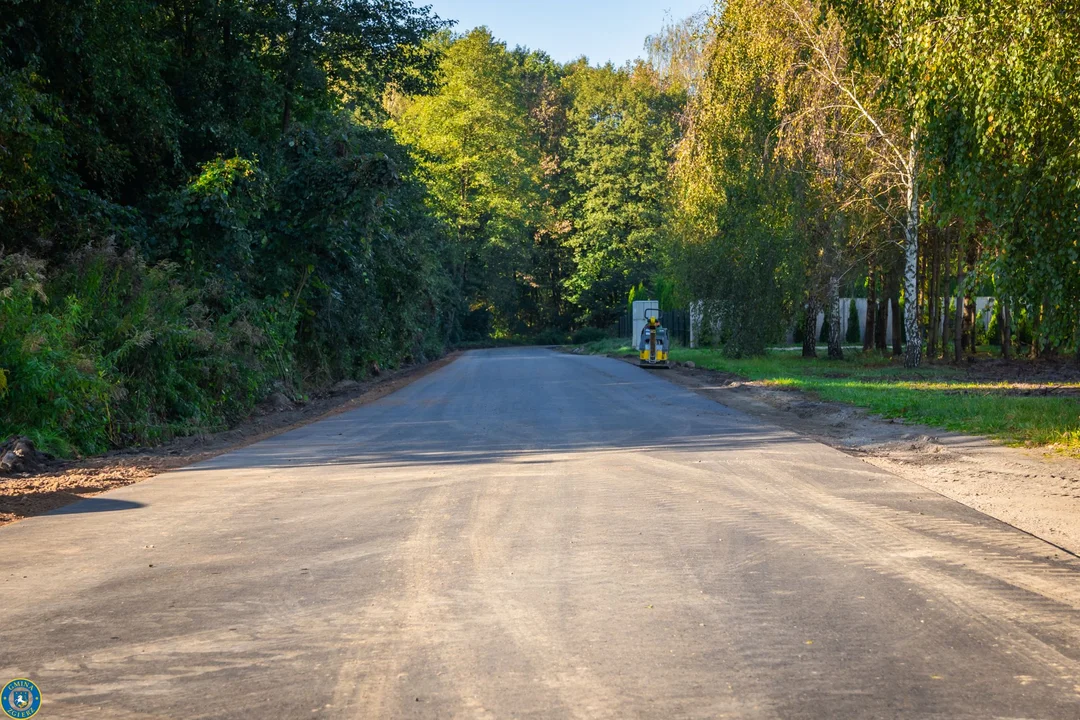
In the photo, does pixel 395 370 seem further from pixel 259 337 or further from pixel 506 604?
pixel 506 604

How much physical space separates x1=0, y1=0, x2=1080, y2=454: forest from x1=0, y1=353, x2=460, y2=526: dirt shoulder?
47 cm

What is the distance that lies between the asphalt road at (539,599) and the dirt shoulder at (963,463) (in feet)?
1.41

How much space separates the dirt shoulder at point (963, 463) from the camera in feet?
27.1

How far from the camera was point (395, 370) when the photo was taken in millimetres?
35906

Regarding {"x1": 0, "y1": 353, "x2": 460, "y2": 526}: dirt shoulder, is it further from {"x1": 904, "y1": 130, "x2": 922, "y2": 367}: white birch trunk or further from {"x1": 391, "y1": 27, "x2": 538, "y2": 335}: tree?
{"x1": 391, "y1": 27, "x2": 538, "y2": 335}: tree

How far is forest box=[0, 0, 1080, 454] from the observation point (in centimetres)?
1195

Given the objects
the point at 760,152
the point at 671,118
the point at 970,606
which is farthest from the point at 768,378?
the point at 671,118

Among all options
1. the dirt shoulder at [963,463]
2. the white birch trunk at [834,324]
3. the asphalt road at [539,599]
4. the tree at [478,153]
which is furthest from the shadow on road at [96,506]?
the tree at [478,153]

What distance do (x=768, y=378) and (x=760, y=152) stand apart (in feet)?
30.5
